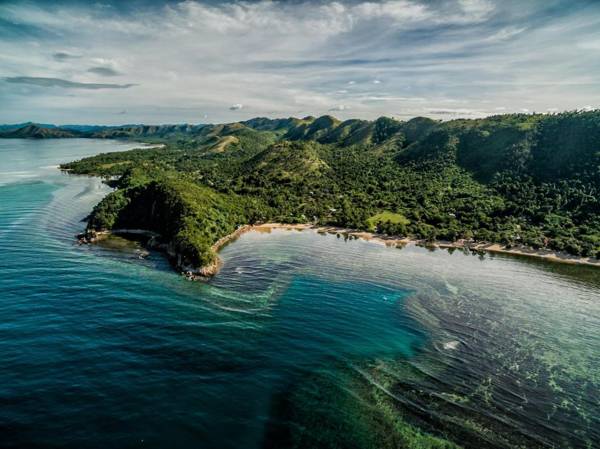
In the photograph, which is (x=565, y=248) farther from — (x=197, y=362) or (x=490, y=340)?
(x=197, y=362)

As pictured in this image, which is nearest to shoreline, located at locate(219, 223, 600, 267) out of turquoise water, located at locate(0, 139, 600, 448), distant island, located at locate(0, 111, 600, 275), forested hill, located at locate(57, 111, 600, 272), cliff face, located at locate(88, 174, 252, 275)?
distant island, located at locate(0, 111, 600, 275)

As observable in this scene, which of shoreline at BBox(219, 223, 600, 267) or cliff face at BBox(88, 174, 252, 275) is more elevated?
cliff face at BBox(88, 174, 252, 275)

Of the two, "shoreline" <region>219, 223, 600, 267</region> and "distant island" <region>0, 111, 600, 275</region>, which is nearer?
"shoreline" <region>219, 223, 600, 267</region>

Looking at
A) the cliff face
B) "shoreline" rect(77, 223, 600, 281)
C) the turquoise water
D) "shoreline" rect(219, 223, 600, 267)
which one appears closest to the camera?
the turquoise water

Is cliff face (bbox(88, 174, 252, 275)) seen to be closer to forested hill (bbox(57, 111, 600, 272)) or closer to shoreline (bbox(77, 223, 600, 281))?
forested hill (bbox(57, 111, 600, 272))

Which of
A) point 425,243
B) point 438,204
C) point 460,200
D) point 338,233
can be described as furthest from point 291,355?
point 460,200

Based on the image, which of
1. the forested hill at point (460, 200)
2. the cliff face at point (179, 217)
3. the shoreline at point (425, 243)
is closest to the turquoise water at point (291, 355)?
the cliff face at point (179, 217)

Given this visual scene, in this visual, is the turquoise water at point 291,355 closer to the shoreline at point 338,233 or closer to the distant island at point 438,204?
the shoreline at point 338,233

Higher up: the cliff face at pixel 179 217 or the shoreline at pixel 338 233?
the cliff face at pixel 179 217
